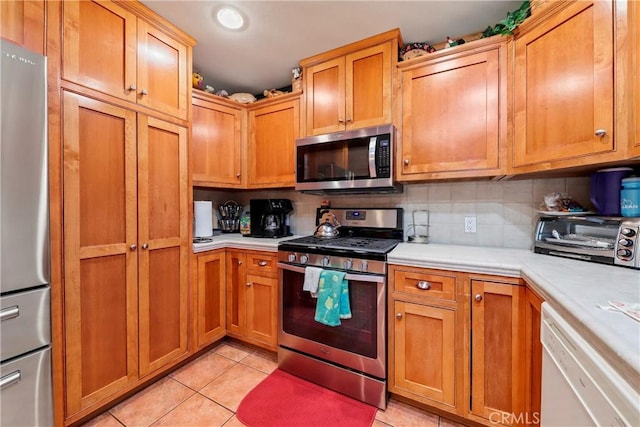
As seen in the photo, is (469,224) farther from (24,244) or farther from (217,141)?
(24,244)

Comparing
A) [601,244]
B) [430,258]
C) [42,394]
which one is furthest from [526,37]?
[42,394]

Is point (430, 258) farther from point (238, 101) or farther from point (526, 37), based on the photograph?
point (238, 101)

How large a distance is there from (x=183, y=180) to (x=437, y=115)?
1.79 m

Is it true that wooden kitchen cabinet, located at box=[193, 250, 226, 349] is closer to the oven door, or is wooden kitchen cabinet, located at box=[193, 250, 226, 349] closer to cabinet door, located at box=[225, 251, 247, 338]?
cabinet door, located at box=[225, 251, 247, 338]

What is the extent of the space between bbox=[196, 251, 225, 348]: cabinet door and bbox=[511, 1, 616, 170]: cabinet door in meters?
2.17

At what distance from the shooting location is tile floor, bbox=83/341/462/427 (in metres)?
1.38

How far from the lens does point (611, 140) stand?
1030 millimetres

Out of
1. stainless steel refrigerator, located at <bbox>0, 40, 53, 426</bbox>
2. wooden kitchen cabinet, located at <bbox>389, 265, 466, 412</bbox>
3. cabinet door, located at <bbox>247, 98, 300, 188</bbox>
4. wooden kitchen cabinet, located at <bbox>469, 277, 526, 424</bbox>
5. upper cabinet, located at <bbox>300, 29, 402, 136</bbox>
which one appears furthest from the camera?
cabinet door, located at <bbox>247, 98, 300, 188</bbox>

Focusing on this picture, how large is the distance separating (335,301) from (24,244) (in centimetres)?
148

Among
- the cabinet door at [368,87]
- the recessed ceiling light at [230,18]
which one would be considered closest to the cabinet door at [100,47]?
the recessed ceiling light at [230,18]

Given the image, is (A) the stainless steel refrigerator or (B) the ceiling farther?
(B) the ceiling

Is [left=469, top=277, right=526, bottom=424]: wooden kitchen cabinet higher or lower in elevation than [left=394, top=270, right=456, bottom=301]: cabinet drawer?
lower

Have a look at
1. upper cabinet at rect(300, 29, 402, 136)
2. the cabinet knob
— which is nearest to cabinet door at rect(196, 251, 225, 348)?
upper cabinet at rect(300, 29, 402, 136)

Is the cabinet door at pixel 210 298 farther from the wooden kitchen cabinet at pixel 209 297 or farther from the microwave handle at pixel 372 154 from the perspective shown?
the microwave handle at pixel 372 154
